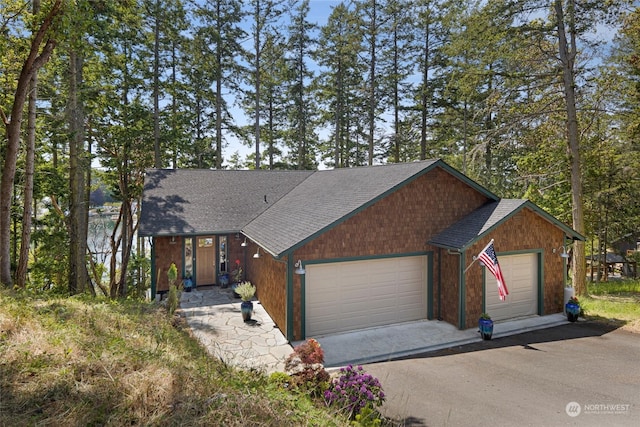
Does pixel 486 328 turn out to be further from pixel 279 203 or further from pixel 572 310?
pixel 279 203

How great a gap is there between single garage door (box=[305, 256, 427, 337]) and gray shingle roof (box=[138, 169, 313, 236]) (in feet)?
18.2

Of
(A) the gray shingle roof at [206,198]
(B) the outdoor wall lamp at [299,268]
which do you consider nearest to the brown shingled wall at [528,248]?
(B) the outdoor wall lamp at [299,268]

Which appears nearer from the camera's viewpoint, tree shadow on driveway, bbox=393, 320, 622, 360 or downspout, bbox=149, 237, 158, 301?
tree shadow on driveway, bbox=393, 320, 622, 360

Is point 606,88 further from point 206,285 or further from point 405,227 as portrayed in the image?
point 206,285

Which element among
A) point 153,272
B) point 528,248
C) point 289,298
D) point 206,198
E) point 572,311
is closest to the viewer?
point 289,298

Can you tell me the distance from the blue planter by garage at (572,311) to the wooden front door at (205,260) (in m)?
12.7

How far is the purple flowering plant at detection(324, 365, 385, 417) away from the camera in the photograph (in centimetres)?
507

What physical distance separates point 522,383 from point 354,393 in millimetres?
3874

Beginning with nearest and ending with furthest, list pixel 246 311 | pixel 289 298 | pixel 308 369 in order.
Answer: pixel 308 369 → pixel 289 298 → pixel 246 311

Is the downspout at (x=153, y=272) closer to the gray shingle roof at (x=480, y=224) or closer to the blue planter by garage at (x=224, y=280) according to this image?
the blue planter by garage at (x=224, y=280)

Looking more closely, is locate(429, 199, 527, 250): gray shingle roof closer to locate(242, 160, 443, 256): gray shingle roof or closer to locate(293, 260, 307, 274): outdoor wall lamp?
locate(242, 160, 443, 256): gray shingle roof

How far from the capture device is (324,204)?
1163 centimetres

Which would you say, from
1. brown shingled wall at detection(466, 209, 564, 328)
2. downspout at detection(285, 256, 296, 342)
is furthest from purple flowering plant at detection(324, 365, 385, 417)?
brown shingled wall at detection(466, 209, 564, 328)

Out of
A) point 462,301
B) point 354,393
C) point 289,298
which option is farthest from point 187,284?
point 354,393
